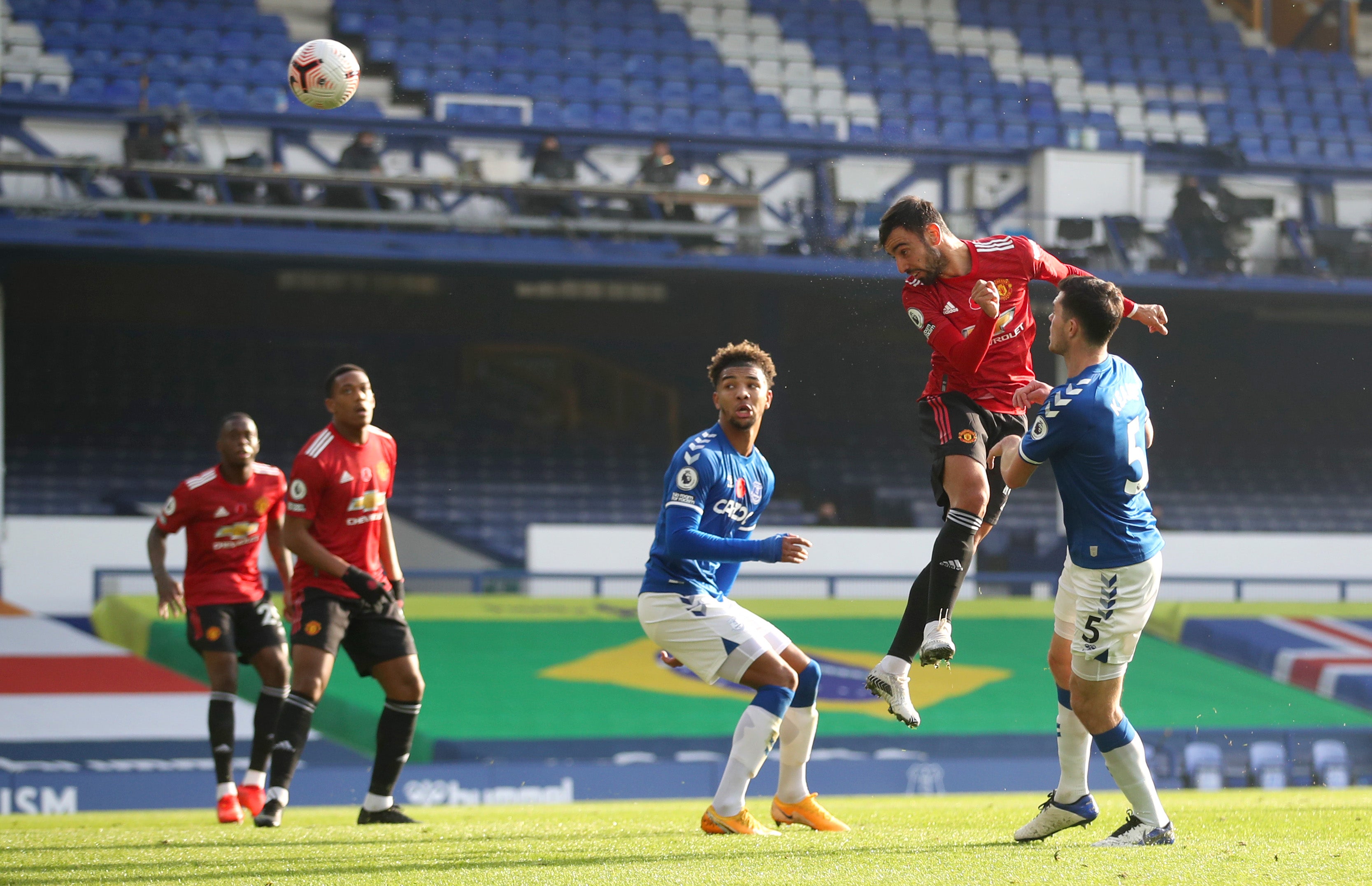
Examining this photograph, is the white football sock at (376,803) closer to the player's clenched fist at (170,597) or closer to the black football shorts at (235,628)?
the black football shorts at (235,628)

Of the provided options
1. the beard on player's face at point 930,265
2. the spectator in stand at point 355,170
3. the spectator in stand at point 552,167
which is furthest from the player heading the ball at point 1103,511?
the spectator in stand at point 355,170

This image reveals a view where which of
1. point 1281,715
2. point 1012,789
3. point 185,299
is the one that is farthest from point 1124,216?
point 185,299

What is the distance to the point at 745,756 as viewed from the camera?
545cm

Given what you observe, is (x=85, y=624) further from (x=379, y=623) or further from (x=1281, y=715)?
(x=1281, y=715)

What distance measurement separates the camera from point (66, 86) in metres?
18.7

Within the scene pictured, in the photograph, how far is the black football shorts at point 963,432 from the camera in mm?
5625

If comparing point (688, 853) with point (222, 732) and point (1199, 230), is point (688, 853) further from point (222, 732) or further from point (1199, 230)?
point (1199, 230)

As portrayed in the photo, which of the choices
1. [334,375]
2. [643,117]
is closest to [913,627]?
[334,375]

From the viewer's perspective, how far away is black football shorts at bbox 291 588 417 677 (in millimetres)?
6535

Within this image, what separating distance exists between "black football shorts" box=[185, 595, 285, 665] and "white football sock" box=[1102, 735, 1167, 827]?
442 centimetres

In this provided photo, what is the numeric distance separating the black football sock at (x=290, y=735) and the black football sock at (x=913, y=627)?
2.83m

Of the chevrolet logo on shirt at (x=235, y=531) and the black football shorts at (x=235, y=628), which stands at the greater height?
the chevrolet logo on shirt at (x=235, y=531)

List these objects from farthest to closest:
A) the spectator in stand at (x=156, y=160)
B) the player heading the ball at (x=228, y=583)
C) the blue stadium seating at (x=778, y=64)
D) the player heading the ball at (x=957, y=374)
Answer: the blue stadium seating at (x=778, y=64) → the spectator in stand at (x=156, y=160) → the player heading the ball at (x=228, y=583) → the player heading the ball at (x=957, y=374)

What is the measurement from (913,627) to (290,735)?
305cm
